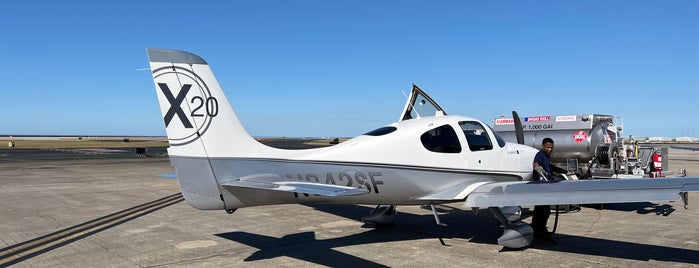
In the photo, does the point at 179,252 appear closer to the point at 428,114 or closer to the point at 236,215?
the point at 236,215

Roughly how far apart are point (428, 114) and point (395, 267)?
3.99 meters

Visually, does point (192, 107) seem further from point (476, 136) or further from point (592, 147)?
point (592, 147)

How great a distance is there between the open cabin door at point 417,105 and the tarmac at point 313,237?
247 centimetres

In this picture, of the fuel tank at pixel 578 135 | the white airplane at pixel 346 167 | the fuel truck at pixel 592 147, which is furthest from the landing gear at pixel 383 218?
the fuel tank at pixel 578 135

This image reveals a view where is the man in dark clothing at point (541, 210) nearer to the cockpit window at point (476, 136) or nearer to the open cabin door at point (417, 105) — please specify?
the cockpit window at point (476, 136)

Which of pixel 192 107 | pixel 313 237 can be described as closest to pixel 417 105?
pixel 313 237

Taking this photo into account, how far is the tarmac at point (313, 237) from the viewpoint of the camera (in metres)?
7.61

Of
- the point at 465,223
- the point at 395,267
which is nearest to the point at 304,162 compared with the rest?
the point at 395,267

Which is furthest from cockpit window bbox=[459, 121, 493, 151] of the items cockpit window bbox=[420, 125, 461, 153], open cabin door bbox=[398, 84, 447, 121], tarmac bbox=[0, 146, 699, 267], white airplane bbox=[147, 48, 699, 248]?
tarmac bbox=[0, 146, 699, 267]

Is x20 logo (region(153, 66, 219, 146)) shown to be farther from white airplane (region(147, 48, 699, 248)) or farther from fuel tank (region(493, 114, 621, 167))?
fuel tank (region(493, 114, 621, 167))

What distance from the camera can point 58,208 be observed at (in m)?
13.4

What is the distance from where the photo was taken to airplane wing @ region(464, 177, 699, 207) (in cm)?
694

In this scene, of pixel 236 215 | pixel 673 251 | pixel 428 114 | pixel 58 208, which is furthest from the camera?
pixel 58 208

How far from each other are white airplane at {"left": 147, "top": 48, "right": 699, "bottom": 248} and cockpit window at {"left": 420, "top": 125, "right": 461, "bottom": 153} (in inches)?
0.7
